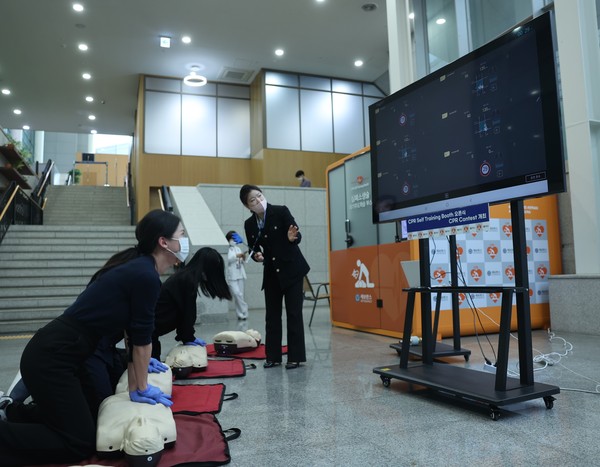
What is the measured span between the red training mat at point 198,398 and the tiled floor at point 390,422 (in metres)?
0.07

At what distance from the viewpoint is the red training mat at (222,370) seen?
3462 mm

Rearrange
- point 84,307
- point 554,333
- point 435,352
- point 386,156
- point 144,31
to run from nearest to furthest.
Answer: point 84,307 < point 386,156 < point 435,352 < point 554,333 < point 144,31

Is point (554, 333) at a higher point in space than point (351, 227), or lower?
lower

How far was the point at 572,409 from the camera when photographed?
2.46 m

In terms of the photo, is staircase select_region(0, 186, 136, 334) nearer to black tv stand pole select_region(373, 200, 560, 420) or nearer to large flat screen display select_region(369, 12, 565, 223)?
large flat screen display select_region(369, 12, 565, 223)

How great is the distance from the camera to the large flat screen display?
2393 millimetres

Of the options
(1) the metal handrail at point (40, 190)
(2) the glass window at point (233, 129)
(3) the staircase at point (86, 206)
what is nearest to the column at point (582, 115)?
(2) the glass window at point (233, 129)

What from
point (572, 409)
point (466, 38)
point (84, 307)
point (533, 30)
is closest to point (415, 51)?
point (466, 38)

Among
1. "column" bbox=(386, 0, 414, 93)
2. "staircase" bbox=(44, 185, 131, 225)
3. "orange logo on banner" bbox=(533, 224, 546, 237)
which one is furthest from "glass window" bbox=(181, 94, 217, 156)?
"orange logo on banner" bbox=(533, 224, 546, 237)

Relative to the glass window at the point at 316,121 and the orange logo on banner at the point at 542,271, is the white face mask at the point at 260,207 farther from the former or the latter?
the glass window at the point at 316,121

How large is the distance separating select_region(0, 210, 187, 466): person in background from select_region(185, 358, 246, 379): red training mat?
4.74 feet

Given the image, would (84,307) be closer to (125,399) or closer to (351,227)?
(125,399)

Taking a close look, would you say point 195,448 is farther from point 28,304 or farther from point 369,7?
point 369,7

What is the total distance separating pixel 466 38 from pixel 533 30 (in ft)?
15.4
